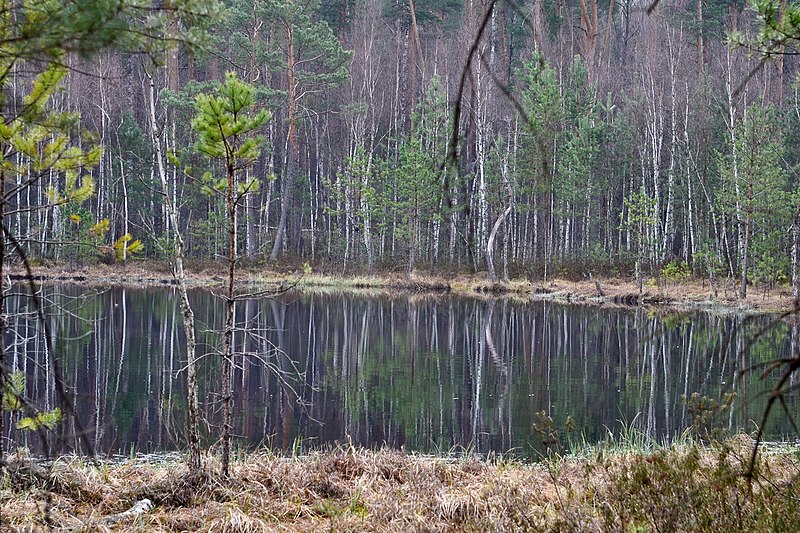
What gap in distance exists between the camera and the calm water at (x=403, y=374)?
8.87m

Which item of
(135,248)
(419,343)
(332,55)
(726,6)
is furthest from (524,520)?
(726,6)

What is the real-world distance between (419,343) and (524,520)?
12980 millimetres

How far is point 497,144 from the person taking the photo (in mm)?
30438

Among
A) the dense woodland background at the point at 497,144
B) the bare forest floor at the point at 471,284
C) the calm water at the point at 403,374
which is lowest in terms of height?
the calm water at the point at 403,374

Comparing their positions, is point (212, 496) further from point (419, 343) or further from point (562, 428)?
point (419, 343)

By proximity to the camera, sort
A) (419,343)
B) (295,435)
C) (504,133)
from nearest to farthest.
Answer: (295,435)
(419,343)
(504,133)

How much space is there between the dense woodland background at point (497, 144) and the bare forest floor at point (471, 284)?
0.80 meters

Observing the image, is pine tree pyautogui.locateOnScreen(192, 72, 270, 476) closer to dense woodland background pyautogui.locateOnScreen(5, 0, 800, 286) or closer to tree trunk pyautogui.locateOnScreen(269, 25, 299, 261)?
dense woodland background pyautogui.locateOnScreen(5, 0, 800, 286)

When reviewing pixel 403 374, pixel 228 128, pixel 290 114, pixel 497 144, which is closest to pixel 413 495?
pixel 228 128

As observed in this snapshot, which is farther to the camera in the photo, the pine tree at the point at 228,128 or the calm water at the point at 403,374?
the calm water at the point at 403,374

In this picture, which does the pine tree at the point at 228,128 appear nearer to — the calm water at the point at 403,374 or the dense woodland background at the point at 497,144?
the calm water at the point at 403,374

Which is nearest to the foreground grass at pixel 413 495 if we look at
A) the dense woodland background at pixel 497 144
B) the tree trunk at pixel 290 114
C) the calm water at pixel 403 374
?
the calm water at pixel 403 374

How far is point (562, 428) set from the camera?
925 centimetres

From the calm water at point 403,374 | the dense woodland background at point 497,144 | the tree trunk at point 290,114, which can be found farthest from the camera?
the tree trunk at point 290,114
